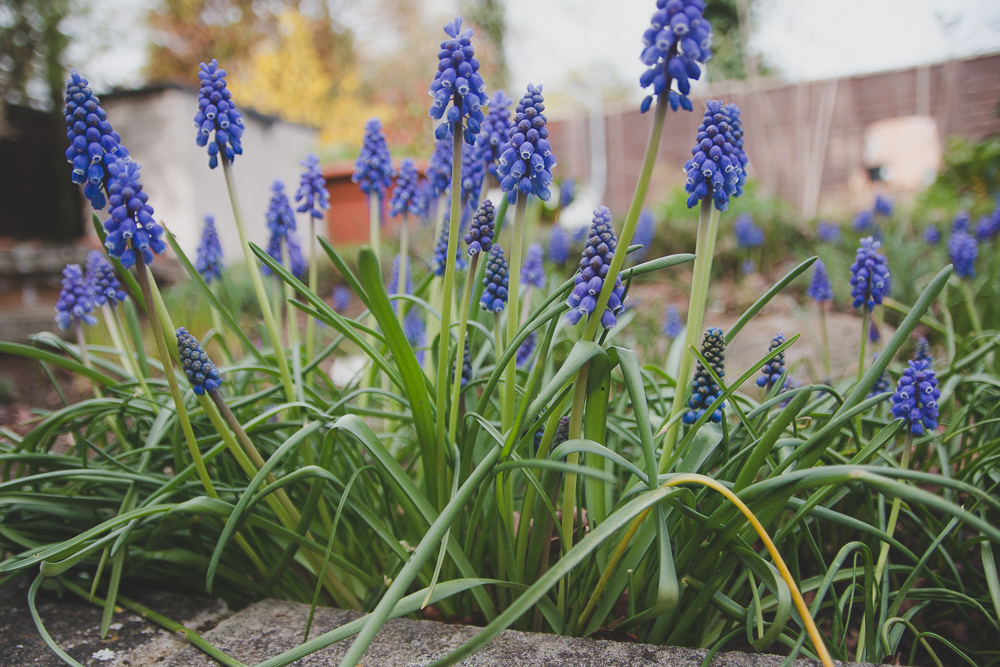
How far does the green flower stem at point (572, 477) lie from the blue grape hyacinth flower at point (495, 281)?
1.37 feet

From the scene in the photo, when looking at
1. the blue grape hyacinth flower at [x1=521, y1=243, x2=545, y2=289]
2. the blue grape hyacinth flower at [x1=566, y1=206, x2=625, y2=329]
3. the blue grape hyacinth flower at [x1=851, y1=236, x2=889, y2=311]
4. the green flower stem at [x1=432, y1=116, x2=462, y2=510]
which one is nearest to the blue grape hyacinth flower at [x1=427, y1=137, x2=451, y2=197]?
the blue grape hyacinth flower at [x1=521, y1=243, x2=545, y2=289]

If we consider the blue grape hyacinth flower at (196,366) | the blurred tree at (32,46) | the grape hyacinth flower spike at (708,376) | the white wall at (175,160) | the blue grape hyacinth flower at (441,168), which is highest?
the blurred tree at (32,46)

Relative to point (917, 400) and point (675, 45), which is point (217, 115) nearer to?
point (675, 45)

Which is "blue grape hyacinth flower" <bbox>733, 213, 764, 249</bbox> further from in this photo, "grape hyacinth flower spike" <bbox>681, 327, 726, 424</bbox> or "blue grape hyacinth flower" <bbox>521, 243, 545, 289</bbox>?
"grape hyacinth flower spike" <bbox>681, 327, 726, 424</bbox>

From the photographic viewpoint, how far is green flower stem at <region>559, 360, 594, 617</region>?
4.50ft

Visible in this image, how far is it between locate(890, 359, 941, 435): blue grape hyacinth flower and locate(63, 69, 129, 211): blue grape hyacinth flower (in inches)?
76.5

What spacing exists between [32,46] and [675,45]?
14.3 meters

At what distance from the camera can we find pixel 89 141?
4.49 ft

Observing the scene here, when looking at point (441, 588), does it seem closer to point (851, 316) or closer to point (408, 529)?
point (408, 529)

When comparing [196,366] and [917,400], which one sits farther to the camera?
[917,400]

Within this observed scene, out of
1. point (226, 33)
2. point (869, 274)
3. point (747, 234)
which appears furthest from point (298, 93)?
point (869, 274)

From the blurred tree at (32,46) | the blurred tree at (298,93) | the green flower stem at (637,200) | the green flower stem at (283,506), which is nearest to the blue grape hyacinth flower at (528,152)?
the green flower stem at (637,200)

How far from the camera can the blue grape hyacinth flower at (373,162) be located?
2.25 metres

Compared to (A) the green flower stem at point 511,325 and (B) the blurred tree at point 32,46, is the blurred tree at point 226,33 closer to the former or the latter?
(B) the blurred tree at point 32,46
